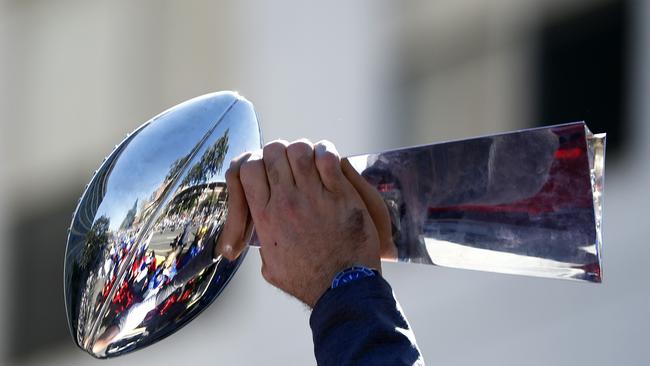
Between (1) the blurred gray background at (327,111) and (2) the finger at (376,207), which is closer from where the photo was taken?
(2) the finger at (376,207)

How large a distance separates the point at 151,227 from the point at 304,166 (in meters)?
0.19

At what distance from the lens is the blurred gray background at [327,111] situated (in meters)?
6.42

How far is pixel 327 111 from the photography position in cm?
649

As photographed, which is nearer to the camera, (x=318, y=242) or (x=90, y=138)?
(x=318, y=242)

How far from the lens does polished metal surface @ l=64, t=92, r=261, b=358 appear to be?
1.38 metres

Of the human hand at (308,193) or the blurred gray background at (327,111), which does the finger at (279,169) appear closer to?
the human hand at (308,193)

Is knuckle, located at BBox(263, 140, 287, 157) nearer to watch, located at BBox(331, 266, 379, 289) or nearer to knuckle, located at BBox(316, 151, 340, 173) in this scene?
knuckle, located at BBox(316, 151, 340, 173)

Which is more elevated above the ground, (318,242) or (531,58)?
(318,242)

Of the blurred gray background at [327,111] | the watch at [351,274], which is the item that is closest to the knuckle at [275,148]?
the watch at [351,274]

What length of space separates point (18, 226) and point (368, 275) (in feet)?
17.7

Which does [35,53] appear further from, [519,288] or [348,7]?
[519,288]

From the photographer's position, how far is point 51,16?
6438 millimetres

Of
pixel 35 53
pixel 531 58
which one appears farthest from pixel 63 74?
pixel 531 58

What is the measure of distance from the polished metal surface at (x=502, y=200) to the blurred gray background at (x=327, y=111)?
4932 millimetres
